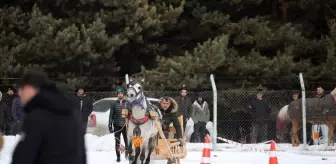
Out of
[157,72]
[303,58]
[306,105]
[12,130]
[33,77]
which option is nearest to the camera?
[33,77]

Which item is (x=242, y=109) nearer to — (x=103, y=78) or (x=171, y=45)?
(x=103, y=78)

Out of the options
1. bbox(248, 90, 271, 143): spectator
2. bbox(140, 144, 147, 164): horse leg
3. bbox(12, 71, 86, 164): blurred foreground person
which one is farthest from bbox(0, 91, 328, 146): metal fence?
bbox(12, 71, 86, 164): blurred foreground person

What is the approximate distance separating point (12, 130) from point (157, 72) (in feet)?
23.4

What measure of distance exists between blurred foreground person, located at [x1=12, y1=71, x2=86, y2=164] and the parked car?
13.6 meters

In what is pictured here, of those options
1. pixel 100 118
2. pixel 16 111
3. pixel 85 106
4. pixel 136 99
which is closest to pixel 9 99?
pixel 16 111

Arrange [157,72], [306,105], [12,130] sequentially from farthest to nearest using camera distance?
[157,72] → [306,105] → [12,130]

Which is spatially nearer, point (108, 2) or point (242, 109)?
point (242, 109)

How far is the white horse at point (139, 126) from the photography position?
37.9 feet

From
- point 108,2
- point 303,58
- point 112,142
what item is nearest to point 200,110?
point 112,142

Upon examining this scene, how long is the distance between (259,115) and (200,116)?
1.67 m

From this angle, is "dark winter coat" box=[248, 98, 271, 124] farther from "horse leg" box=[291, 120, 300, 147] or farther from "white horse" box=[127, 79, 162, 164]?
"white horse" box=[127, 79, 162, 164]

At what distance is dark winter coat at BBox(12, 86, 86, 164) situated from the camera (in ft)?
14.9

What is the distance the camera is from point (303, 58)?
26375mm

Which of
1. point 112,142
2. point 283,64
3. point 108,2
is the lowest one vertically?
point 112,142
